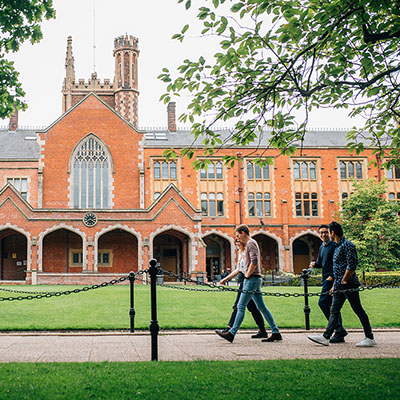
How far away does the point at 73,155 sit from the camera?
121ft

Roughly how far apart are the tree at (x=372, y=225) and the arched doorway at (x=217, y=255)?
31.9 feet

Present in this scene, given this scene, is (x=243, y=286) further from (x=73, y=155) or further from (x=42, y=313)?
(x=73, y=155)

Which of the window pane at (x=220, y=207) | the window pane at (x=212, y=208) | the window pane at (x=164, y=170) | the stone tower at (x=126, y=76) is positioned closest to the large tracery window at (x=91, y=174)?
the window pane at (x=164, y=170)

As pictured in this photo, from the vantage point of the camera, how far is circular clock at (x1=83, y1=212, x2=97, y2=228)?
29.8 meters

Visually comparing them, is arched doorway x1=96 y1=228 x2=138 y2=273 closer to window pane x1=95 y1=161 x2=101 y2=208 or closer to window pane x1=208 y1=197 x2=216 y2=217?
window pane x1=95 y1=161 x2=101 y2=208

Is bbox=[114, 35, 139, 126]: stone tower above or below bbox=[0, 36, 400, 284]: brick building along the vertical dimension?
above

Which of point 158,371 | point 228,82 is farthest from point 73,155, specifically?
point 158,371

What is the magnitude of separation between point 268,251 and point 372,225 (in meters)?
9.17

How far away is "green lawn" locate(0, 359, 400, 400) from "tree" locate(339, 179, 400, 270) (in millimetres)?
30557

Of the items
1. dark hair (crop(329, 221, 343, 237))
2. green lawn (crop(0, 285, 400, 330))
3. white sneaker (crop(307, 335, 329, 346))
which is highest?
dark hair (crop(329, 221, 343, 237))

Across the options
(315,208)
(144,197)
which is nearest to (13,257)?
(144,197)

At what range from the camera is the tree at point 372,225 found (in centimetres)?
3481

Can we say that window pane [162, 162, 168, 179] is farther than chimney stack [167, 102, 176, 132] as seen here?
No

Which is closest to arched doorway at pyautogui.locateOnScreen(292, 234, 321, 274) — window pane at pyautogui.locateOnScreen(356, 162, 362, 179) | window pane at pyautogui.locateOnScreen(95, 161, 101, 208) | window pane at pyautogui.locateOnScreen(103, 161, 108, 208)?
window pane at pyautogui.locateOnScreen(356, 162, 362, 179)
